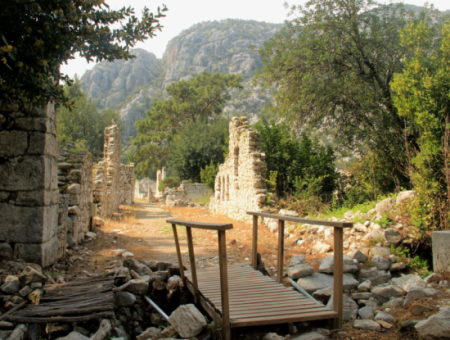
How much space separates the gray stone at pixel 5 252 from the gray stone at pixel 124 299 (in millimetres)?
1887

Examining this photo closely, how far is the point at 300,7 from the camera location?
1198 cm

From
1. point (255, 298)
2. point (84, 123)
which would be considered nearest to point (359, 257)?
point (255, 298)

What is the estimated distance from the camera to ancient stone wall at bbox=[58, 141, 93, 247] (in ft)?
24.0

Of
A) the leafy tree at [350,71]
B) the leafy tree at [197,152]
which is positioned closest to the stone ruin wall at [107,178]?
the leafy tree at [350,71]

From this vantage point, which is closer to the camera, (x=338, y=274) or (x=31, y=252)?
(x=338, y=274)

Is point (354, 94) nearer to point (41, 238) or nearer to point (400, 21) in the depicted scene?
point (400, 21)

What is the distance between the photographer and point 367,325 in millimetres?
3252

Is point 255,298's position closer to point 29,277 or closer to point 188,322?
point 188,322

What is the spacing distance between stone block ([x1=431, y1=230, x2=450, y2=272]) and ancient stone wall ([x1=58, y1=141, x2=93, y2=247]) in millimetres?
6881

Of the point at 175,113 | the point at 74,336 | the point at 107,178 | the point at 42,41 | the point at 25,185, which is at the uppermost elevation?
the point at 175,113

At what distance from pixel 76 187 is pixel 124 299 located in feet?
15.1

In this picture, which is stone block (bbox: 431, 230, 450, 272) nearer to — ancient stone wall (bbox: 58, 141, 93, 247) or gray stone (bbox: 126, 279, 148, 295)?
gray stone (bbox: 126, 279, 148, 295)

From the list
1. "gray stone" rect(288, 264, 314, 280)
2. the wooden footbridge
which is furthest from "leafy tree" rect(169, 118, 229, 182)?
the wooden footbridge

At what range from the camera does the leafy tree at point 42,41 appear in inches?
145
